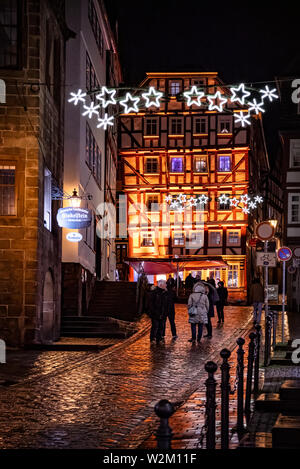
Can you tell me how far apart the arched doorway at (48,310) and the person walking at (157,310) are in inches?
→ 113

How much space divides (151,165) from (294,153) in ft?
44.8

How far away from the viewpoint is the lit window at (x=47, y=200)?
2299 centimetres

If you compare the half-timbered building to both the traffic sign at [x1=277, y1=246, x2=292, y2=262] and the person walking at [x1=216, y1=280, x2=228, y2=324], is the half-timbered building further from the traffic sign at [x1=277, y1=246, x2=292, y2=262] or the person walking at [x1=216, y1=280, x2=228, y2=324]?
the traffic sign at [x1=277, y1=246, x2=292, y2=262]

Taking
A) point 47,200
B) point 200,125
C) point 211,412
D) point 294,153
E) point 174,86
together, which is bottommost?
point 211,412

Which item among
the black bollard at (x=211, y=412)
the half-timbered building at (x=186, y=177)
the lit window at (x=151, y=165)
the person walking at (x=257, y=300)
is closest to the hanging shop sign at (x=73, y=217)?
the person walking at (x=257, y=300)

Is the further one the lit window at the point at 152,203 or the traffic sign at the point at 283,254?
the lit window at the point at 152,203

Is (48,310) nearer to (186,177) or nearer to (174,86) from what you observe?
(186,177)

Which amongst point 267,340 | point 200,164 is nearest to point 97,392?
point 267,340

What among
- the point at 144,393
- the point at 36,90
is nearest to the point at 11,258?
the point at 36,90

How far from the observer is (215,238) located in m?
61.0

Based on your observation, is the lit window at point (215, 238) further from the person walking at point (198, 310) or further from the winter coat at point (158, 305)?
the person walking at point (198, 310)

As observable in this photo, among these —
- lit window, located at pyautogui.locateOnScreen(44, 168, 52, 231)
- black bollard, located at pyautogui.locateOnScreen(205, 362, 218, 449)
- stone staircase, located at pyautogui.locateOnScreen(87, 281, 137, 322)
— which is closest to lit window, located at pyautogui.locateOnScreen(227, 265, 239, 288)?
stone staircase, located at pyautogui.locateOnScreen(87, 281, 137, 322)

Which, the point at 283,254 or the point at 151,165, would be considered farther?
the point at 151,165

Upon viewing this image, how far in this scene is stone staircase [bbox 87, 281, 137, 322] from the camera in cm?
3100
